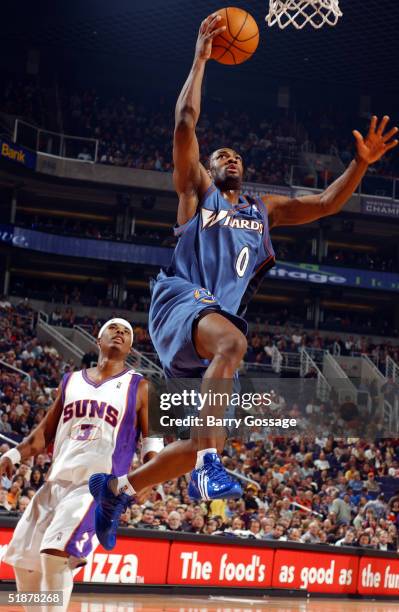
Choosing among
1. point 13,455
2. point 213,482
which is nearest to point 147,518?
point 13,455

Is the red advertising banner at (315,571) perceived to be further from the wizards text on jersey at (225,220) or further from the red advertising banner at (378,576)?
the wizards text on jersey at (225,220)

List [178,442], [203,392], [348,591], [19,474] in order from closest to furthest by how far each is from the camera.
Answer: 1. [203,392]
2. [178,442]
3. [19,474]
4. [348,591]

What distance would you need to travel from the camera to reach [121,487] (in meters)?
5.26

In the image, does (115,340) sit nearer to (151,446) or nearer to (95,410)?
(95,410)

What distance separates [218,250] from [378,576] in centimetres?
1108

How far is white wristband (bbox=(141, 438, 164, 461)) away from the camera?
19.3ft

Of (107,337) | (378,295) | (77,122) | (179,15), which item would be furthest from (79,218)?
(107,337)

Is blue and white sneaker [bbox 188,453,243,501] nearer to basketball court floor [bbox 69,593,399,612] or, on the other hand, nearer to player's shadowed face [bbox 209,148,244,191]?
player's shadowed face [bbox 209,148,244,191]

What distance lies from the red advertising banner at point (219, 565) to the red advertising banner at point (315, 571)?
0.23 meters

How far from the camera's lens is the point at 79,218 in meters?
33.6

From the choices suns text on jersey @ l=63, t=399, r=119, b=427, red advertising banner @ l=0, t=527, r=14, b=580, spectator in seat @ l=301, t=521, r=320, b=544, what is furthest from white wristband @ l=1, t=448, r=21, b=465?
spectator in seat @ l=301, t=521, r=320, b=544

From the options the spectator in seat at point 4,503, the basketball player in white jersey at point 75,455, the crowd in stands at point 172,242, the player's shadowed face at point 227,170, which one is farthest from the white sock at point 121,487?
the crowd in stands at point 172,242

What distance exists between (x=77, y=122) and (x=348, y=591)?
72.2 feet

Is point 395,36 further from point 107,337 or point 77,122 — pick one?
point 107,337
